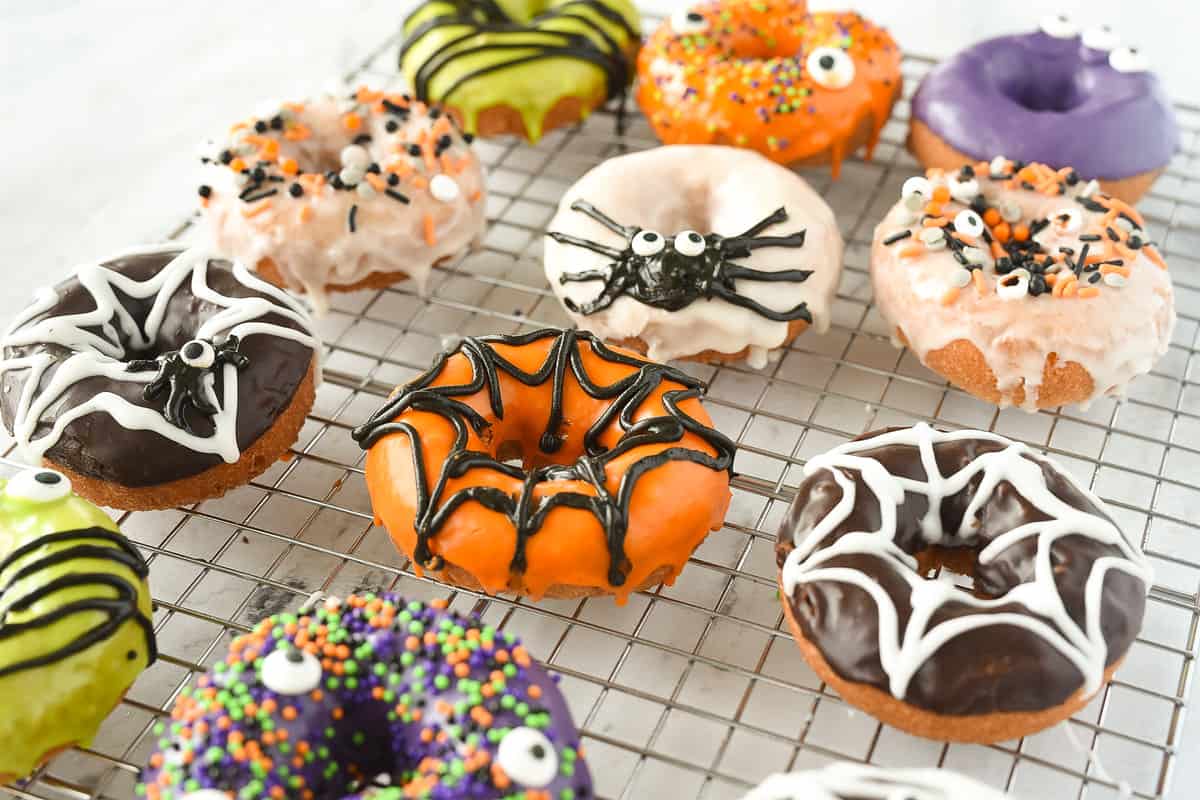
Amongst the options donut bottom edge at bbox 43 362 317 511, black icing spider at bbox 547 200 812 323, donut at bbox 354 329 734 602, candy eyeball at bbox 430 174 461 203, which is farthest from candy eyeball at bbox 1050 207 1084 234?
donut bottom edge at bbox 43 362 317 511

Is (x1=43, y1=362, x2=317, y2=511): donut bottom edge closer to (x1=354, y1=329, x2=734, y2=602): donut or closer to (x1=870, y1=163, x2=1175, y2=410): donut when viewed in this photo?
(x1=354, y1=329, x2=734, y2=602): donut

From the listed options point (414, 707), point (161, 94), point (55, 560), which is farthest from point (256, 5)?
point (414, 707)

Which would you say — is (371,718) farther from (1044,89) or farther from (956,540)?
(1044,89)

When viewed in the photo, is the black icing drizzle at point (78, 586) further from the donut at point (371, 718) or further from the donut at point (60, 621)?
the donut at point (371, 718)

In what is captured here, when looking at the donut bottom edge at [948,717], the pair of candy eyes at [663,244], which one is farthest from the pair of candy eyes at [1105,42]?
the donut bottom edge at [948,717]

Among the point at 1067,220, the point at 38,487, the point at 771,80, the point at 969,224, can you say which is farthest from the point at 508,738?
the point at 771,80
